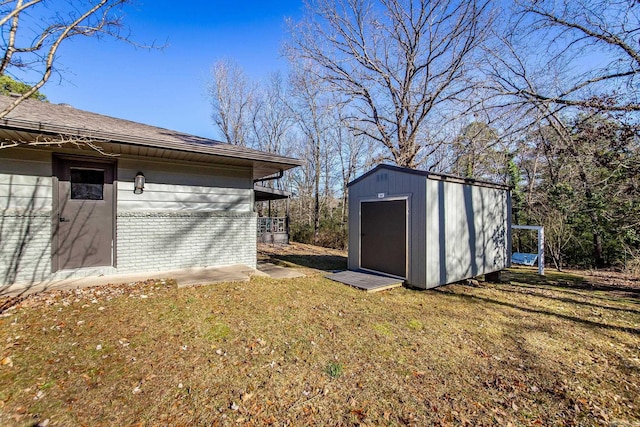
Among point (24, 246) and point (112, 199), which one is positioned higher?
point (112, 199)

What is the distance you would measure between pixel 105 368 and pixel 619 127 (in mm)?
9076

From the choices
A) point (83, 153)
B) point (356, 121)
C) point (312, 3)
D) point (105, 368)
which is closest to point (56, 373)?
point (105, 368)

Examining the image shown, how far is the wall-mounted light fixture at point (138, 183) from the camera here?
5.58 metres

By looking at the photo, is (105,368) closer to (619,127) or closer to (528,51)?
(619,127)

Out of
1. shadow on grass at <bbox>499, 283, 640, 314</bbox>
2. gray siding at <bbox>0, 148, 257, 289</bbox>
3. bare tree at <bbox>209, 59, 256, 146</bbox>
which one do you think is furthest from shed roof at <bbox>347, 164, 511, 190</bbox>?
bare tree at <bbox>209, 59, 256, 146</bbox>

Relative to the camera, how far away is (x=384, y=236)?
673cm

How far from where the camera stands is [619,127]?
5.68 metres

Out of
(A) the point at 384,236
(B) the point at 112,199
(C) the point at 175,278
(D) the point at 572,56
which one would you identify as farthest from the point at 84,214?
(D) the point at 572,56

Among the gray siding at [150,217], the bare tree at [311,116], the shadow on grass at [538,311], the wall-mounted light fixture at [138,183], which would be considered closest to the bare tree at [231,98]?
the bare tree at [311,116]

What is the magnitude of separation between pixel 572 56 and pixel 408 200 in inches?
188

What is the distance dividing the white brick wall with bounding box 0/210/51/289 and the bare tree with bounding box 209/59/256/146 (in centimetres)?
1565

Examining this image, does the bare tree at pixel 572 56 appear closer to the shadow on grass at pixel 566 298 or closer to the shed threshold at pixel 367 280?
the shadow on grass at pixel 566 298

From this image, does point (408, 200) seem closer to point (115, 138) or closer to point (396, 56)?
point (115, 138)

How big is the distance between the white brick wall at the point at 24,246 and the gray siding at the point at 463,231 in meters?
7.02
